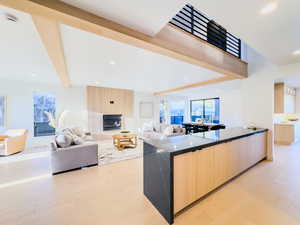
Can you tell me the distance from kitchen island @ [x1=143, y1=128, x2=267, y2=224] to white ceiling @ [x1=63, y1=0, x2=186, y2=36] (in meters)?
1.61

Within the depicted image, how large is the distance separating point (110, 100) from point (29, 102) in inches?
126

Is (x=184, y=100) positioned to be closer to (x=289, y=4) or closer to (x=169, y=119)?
(x=169, y=119)

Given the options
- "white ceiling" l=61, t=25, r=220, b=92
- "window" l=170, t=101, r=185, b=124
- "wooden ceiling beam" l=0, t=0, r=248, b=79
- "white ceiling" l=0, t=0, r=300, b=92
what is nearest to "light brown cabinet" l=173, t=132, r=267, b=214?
"wooden ceiling beam" l=0, t=0, r=248, b=79

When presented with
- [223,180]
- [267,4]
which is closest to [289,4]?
[267,4]

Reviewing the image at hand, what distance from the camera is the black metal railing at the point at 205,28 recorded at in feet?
8.63

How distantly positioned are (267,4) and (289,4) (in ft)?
0.82

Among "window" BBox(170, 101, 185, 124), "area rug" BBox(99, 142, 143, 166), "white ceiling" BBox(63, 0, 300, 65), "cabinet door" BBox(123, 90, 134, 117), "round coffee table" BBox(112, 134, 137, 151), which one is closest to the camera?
"white ceiling" BBox(63, 0, 300, 65)

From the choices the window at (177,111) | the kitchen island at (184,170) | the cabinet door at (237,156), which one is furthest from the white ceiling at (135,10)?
the window at (177,111)

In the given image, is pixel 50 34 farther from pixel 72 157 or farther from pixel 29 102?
pixel 29 102

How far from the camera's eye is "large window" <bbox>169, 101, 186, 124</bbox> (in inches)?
377

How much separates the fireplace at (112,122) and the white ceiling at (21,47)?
11.2 ft

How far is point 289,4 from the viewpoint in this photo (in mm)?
1460

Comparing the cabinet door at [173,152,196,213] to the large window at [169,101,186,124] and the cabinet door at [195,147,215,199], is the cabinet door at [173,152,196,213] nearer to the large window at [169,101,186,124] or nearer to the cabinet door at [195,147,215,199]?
the cabinet door at [195,147,215,199]

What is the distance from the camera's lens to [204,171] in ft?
6.42
